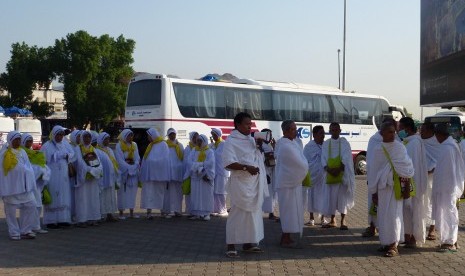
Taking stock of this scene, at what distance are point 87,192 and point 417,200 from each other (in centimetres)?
569

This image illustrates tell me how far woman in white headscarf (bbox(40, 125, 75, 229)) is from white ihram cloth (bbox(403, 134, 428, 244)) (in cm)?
569

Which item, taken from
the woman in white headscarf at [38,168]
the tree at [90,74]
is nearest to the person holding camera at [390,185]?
the woman in white headscarf at [38,168]

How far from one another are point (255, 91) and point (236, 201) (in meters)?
15.0

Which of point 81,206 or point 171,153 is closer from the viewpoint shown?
point 81,206

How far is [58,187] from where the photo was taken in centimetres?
1055

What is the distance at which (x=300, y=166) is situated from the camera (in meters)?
8.70

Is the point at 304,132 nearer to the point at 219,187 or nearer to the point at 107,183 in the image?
the point at 219,187

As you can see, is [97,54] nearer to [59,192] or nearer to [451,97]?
[451,97]

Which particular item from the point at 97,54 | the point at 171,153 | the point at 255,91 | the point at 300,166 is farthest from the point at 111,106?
the point at 300,166

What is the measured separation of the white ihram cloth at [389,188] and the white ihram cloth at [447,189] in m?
0.73

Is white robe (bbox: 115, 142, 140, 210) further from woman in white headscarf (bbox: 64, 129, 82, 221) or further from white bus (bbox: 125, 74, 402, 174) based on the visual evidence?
white bus (bbox: 125, 74, 402, 174)

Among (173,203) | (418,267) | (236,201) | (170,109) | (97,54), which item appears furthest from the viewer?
(97,54)

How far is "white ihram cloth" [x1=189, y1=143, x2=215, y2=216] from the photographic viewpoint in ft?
38.4

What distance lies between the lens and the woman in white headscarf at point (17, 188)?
9336mm
